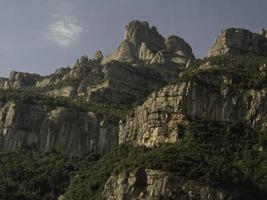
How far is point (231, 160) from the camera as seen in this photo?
13125 centimetres

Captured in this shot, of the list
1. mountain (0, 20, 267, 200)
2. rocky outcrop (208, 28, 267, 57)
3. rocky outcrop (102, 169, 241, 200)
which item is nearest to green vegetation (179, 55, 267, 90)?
mountain (0, 20, 267, 200)

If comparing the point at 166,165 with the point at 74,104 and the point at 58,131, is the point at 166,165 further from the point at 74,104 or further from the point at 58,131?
the point at 74,104

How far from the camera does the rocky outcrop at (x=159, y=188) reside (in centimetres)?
11775

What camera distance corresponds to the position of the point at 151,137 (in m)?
143

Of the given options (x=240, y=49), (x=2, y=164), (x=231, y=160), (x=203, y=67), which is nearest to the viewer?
(x=231, y=160)

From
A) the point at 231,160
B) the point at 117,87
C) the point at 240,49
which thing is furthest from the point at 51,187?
the point at 240,49

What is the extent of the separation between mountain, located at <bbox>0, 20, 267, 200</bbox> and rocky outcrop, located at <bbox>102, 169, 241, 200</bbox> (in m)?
0.14

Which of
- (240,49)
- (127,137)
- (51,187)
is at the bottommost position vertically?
(51,187)

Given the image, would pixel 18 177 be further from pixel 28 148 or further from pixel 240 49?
pixel 240 49

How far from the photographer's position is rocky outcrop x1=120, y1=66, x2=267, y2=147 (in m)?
142

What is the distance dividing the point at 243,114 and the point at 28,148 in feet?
151

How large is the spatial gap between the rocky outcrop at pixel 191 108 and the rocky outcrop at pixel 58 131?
54.5 ft

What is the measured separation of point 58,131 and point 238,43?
4955 centimetres

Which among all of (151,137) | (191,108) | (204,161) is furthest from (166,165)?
(191,108)
